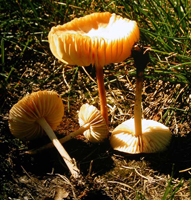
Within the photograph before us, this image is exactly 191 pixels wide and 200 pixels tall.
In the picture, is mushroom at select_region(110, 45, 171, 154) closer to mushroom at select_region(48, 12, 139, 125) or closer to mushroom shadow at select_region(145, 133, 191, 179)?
mushroom shadow at select_region(145, 133, 191, 179)

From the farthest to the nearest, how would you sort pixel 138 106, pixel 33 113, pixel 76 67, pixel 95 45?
pixel 76 67, pixel 33 113, pixel 138 106, pixel 95 45

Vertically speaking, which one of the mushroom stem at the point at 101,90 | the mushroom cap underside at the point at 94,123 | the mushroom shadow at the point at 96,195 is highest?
the mushroom stem at the point at 101,90

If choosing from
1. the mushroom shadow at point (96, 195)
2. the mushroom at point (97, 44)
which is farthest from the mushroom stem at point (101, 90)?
the mushroom shadow at point (96, 195)

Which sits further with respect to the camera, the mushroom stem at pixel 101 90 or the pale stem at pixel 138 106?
the mushroom stem at pixel 101 90

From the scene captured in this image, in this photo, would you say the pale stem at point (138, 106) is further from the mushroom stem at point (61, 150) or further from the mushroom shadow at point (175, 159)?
the mushroom stem at point (61, 150)

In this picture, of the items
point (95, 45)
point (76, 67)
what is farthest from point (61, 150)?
point (76, 67)

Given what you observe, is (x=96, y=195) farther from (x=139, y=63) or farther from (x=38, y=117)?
(x=139, y=63)
